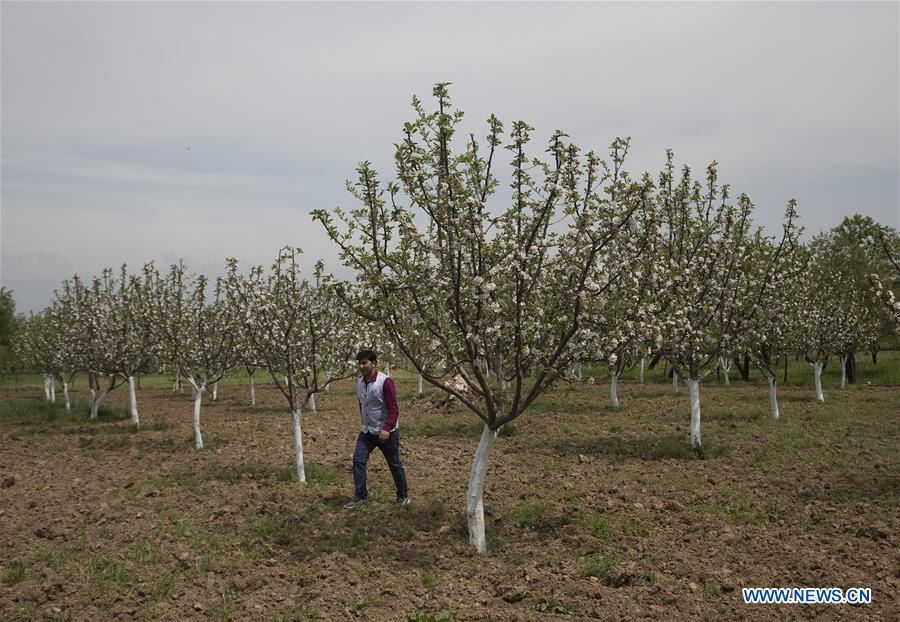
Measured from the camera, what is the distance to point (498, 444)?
16.8 meters

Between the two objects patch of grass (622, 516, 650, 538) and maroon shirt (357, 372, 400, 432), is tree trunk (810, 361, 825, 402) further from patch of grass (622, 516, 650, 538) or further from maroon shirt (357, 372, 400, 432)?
maroon shirt (357, 372, 400, 432)

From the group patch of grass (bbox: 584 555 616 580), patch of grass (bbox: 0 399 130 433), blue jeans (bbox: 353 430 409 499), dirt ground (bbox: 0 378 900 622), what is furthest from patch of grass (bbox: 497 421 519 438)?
patch of grass (bbox: 0 399 130 433)

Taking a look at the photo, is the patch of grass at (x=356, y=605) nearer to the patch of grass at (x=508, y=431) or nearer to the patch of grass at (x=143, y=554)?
the patch of grass at (x=143, y=554)

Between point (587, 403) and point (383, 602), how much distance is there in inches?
769

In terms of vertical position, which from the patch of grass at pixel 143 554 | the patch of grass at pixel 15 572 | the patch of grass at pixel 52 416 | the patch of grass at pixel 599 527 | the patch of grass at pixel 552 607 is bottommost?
the patch of grass at pixel 552 607

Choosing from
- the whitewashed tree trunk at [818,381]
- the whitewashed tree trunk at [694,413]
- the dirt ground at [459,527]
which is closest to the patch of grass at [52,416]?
the dirt ground at [459,527]

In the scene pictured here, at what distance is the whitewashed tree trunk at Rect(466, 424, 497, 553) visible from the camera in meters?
8.73

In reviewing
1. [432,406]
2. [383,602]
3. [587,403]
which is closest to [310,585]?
[383,602]

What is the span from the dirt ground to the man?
0.46 metres

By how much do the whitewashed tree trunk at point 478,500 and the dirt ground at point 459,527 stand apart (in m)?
0.22

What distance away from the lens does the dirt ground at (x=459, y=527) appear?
23.1ft

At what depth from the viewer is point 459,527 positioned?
9625mm

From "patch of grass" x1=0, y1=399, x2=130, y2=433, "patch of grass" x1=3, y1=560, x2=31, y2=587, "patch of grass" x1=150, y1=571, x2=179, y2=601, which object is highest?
"patch of grass" x1=0, y1=399, x2=130, y2=433

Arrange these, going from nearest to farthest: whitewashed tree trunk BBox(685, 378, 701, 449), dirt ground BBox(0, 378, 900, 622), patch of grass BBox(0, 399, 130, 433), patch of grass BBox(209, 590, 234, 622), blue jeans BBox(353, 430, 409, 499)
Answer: patch of grass BBox(209, 590, 234, 622) → dirt ground BBox(0, 378, 900, 622) → blue jeans BBox(353, 430, 409, 499) → whitewashed tree trunk BBox(685, 378, 701, 449) → patch of grass BBox(0, 399, 130, 433)
